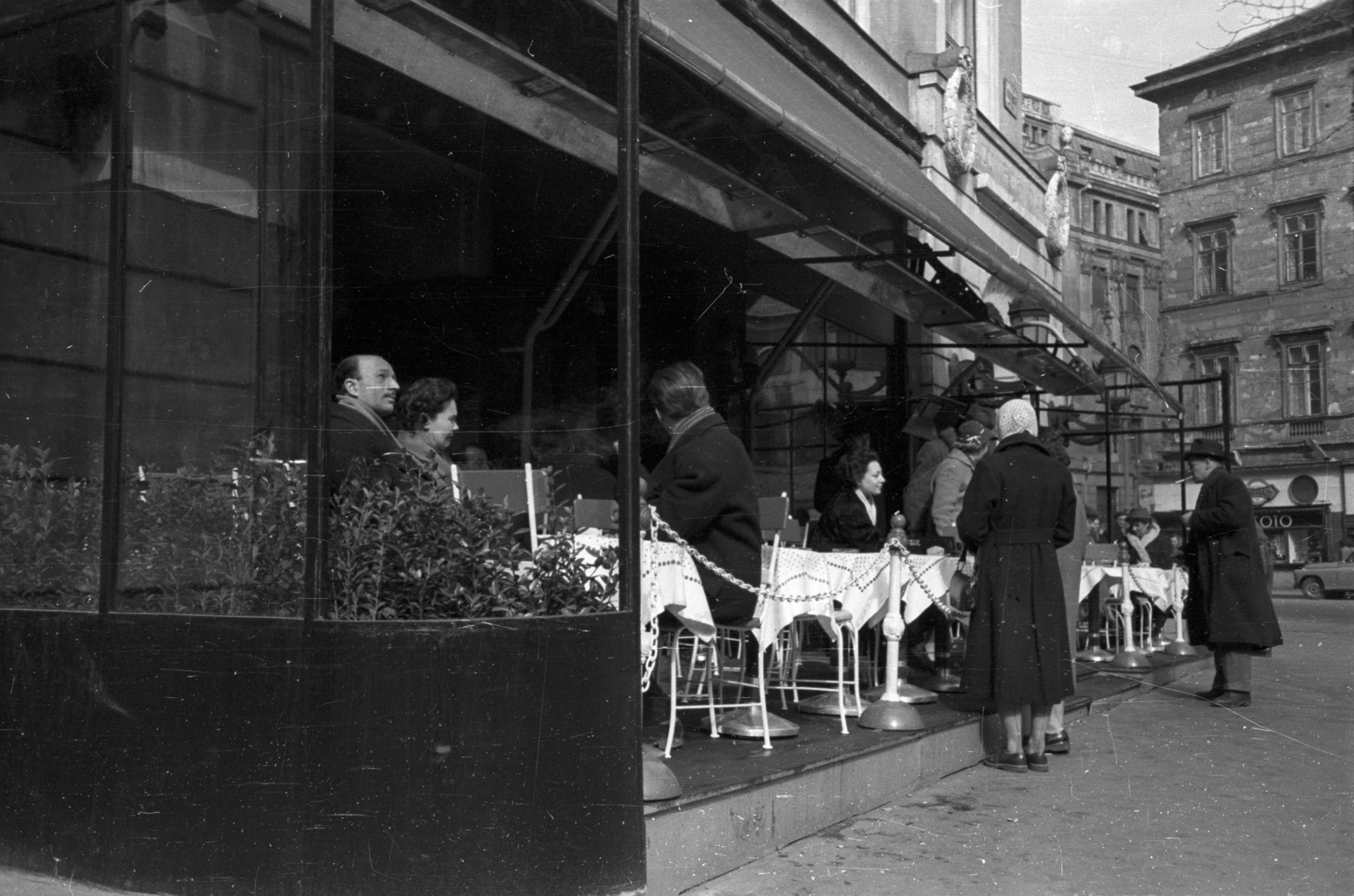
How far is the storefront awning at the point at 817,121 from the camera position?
5.80m

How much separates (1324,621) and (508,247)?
17.0 m

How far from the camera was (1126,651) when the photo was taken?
11.0m

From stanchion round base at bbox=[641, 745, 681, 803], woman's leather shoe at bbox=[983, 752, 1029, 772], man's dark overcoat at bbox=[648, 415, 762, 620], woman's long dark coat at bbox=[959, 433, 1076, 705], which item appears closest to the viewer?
stanchion round base at bbox=[641, 745, 681, 803]

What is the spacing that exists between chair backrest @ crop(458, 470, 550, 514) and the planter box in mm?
604

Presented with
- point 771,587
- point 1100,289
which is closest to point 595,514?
point 771,587

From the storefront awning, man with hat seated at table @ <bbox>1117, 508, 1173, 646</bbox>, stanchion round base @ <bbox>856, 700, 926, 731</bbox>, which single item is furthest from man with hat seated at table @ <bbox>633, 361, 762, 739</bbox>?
man with hat seated at table @ <bbox>1117, 508, 1173, 646</bbox>

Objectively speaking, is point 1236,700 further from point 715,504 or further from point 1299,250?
point 715,504

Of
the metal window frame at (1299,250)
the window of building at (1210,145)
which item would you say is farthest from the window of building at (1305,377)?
the window of building at (1210,145)

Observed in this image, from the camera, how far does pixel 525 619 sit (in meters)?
Result: 3.88

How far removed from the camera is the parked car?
1418 centimetres

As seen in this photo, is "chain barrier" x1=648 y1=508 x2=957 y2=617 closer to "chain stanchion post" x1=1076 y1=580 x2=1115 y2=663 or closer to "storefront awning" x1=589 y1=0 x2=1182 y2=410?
"storefront awning" x1=589 y1=0 x2=1182 y2=410

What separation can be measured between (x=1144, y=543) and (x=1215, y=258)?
346cm

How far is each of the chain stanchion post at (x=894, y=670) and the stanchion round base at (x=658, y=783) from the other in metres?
2.14

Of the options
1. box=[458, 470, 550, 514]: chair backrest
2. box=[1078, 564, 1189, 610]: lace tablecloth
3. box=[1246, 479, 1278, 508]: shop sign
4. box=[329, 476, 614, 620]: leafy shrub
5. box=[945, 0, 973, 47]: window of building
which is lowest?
box=[1078, 564, 1189, 610]: lace tablecloth
